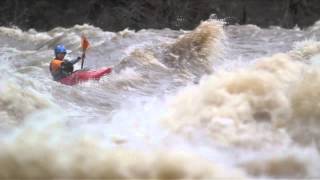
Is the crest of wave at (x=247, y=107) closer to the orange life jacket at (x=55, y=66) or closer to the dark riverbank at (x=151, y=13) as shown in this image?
the orange life jacket at (x=55, y=66)

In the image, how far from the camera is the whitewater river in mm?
4059

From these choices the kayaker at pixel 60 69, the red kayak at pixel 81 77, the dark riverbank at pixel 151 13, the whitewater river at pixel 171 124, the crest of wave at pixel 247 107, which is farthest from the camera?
the dark riverbank at pixel 151 13

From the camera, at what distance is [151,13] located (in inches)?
928

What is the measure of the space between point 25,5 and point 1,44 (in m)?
10.0

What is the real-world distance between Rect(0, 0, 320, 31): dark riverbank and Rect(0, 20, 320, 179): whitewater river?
41.9ft

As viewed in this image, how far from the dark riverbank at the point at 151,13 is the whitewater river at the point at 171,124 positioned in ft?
41.9

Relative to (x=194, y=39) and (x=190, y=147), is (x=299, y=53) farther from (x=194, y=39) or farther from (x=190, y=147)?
(x=190, y=147)

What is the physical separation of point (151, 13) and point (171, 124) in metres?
18.2

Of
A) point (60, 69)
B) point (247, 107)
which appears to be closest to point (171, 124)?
point (247, 107)

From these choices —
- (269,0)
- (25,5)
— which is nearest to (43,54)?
(25,5)

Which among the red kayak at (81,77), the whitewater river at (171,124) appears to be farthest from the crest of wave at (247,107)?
the red kayak at (81,77)

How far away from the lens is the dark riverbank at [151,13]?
914 inches

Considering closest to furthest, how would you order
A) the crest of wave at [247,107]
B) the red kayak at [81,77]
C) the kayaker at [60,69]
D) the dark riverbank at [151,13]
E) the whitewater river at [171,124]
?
the whitewater river at [171,124] → the crest of wave at [247,107] → the red kayak at [81,77] → the kayaker at [60,69] → the dark riverbank at [151,13]

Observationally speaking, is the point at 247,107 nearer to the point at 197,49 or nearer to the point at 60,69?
the point at 60,69
